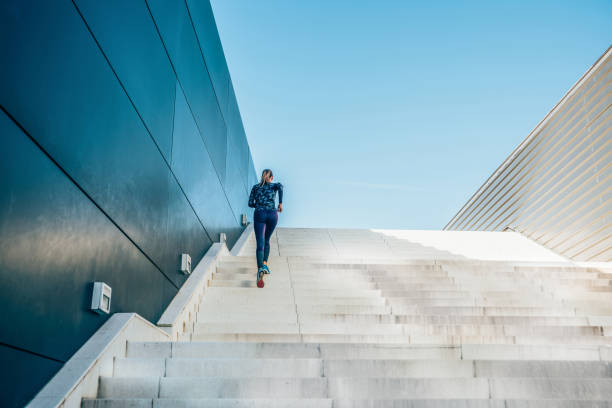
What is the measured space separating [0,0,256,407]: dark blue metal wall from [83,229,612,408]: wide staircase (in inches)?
23.2

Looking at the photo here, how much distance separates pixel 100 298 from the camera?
4039 millimetres

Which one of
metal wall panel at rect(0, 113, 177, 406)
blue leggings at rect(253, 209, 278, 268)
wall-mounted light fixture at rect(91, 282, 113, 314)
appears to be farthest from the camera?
blue leggings at rect(253, 209, 278, 268)

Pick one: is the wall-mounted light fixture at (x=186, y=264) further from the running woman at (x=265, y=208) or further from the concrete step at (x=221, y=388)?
the concrete step at (x=221, y=388)

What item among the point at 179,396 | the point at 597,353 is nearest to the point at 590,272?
the point at 597,353

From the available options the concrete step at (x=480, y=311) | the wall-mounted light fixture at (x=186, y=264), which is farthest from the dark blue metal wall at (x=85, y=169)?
the concrete step at (x=480, y=311)

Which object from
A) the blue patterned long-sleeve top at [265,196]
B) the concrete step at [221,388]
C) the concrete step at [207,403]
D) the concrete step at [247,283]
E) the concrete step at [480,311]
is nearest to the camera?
the concrete step at [207,403]

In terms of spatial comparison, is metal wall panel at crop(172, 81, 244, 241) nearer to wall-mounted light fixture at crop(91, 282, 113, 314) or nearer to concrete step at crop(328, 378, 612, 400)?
wall-mounted light fixture at crop(91, 282, 113, 314)

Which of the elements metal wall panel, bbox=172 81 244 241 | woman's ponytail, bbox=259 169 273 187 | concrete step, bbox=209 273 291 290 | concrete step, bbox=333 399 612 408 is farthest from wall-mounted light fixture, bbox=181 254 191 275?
concrete step, bbox=333 399 612 408

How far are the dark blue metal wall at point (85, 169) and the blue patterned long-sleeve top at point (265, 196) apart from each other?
0.86 meters

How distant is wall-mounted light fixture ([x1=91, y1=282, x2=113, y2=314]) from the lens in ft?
13.2

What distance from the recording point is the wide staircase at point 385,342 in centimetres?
351

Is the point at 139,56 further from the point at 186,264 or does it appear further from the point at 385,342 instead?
the point at 385,342

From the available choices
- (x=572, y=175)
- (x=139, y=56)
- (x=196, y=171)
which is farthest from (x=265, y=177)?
(x=572, y=175)

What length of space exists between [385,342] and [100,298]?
7.00ft
